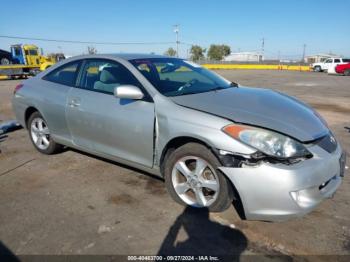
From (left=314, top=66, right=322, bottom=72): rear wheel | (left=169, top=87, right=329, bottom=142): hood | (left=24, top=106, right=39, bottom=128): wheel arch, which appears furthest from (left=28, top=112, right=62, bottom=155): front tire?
(left=314, top=66, right=322, bottom=72): rear wheel

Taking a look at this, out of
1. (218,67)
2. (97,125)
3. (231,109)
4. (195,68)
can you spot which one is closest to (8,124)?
(97,125)

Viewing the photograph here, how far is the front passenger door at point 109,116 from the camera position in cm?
357

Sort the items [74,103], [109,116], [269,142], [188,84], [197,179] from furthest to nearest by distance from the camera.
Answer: [74,103]
[188,84]
[109,116]
[197,179]
[269,142]

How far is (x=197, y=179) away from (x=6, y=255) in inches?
69.0

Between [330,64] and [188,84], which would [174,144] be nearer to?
[188,84]

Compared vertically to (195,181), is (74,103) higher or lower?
higher

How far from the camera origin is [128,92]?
3.47 metres

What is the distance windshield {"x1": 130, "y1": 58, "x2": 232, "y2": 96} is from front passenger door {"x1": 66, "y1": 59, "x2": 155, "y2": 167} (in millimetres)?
212

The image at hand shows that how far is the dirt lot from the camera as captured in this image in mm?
2785

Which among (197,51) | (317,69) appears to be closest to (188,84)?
(317,69)

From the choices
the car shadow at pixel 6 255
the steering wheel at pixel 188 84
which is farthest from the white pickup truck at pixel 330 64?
the car shadow at pixel 6 255

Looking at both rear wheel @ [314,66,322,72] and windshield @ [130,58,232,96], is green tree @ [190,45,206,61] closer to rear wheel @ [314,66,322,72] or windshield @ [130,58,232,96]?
rear wheel @ [314,66,322,72]

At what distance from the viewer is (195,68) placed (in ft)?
15.1

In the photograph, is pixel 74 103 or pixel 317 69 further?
pixel 317 69
